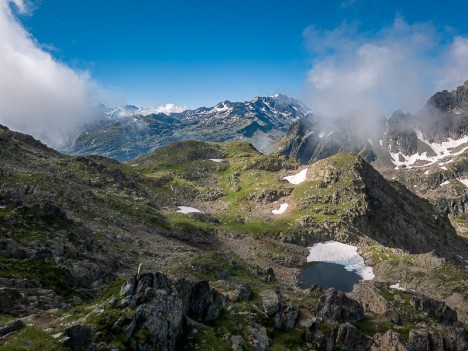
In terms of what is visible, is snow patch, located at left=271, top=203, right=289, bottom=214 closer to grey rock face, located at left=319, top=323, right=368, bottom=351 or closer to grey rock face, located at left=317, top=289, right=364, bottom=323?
grey rock face, located at left=317, top=289, right=364, bottom=323

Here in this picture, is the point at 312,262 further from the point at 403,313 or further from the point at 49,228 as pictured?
the point at 49,228

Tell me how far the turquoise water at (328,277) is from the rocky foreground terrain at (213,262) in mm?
4797

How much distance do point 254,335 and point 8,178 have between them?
89.4 meters

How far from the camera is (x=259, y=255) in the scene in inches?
4796

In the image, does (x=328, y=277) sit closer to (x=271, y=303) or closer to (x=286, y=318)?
(x=271, y=303)

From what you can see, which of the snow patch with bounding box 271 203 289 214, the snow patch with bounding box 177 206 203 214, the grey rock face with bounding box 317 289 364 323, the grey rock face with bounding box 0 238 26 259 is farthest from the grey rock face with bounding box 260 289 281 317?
the snow patch with bounding box 271 203 289 214

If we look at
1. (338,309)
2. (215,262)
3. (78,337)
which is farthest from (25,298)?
(215,262)

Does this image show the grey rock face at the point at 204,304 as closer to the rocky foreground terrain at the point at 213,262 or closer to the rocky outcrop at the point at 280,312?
the rocky foreground terrain at the point at 213,262

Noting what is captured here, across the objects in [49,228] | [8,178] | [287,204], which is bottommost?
[49,228]

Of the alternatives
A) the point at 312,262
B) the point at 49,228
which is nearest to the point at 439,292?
the point at 312,262

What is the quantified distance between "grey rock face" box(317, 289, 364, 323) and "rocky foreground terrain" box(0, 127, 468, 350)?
0.20m

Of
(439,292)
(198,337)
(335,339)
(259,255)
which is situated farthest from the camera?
(259,255)

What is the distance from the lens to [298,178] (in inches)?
7318

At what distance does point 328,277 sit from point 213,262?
54.6 m
